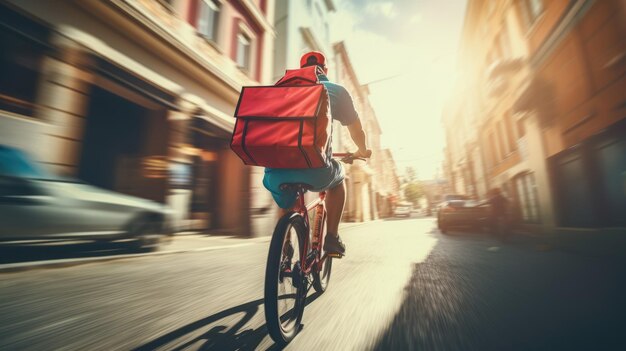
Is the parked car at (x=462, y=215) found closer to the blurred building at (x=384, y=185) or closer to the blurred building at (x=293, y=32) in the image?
the blurred building at (x=293, y=32)

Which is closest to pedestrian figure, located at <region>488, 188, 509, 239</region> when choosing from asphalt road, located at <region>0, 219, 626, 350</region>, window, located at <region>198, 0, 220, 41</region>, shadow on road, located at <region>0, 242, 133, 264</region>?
asphalt road, located at <region>0, 219, 626, 350</region>

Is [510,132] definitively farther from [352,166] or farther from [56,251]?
[56,251]

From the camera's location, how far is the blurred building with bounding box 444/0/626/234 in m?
4.83

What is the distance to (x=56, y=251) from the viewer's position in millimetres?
3957

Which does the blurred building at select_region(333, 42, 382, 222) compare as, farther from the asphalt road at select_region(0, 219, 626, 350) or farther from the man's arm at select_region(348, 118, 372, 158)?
the man's arm at select_region(348, 118, 372, 158)

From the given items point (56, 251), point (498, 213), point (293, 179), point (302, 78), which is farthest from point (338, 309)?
point (498, 213)

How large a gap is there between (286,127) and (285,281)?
3.03 feet

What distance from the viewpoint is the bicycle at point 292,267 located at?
133 cm

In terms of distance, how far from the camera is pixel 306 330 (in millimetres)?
1605

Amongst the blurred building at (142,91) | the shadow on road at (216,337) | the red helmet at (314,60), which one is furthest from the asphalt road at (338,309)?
the blurred building at (142,91)

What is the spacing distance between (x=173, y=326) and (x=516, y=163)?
38.3 feet

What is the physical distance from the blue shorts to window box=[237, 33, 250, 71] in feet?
30.7

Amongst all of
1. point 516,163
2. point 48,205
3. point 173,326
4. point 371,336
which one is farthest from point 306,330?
point 516,163

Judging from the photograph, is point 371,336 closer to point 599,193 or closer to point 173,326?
point 173,326
